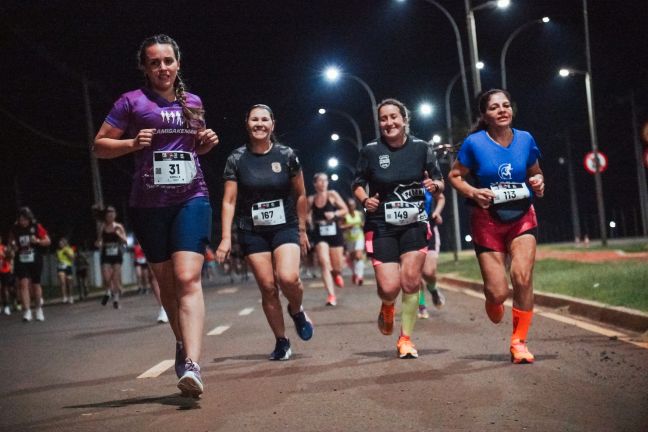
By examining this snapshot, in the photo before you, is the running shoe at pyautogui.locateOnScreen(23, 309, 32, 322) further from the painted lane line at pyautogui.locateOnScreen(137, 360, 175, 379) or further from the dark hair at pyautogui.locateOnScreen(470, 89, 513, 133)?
the dark hair at pyautogui.locateOnScreen(470, 89, 513, 133)

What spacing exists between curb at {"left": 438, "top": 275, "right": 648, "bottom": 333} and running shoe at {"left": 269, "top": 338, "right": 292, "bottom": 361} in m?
3.27

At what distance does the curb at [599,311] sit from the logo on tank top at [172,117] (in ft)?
16.1

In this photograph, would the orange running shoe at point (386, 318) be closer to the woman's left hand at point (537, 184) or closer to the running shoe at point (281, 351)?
the running shoe at point (281, 351)

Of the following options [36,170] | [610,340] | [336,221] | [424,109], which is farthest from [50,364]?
[36,170]

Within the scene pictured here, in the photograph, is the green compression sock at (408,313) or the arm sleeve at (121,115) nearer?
the arm sleeve at (121,115)

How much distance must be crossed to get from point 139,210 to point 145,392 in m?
1.30

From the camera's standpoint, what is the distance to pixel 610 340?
8.13 meters

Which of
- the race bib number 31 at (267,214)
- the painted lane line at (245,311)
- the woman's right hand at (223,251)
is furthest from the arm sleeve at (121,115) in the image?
the painted lane line at (245,311)

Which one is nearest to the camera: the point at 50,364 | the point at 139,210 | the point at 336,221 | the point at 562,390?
the point at 562,390

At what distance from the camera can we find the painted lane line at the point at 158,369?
7354mm

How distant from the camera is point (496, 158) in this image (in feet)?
23.5

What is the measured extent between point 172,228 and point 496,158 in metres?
2.60

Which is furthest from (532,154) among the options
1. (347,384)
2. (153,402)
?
(153,402)

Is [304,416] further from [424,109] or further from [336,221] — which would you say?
[424,109]
